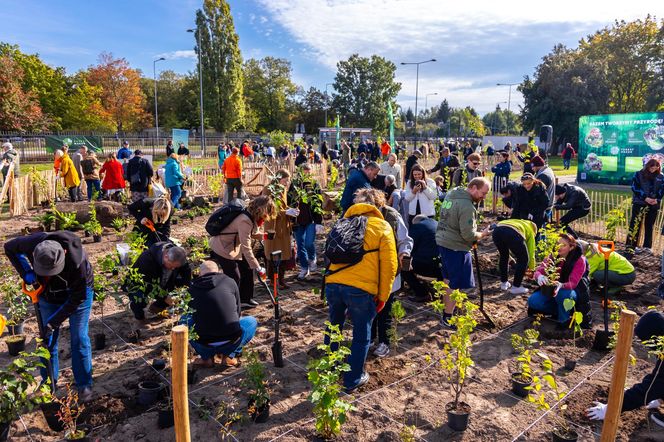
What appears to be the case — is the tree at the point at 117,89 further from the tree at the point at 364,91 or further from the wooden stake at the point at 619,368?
the wooden stake at the point at 619,368

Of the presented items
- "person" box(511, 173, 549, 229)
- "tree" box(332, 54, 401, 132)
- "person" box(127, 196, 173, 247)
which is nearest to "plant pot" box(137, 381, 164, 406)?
"person" box(127, 196, 173, 247)

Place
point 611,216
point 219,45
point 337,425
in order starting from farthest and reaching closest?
point 219,45, point 611,216, point 337,425

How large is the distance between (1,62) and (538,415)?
119 feet

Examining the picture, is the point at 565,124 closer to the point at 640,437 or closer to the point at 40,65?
the point at 640,437

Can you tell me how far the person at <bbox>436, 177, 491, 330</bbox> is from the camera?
500 cm

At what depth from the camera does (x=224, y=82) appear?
→ 4578 cm

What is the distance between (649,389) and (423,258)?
118 inches

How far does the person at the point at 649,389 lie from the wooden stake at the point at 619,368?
628 millimetres

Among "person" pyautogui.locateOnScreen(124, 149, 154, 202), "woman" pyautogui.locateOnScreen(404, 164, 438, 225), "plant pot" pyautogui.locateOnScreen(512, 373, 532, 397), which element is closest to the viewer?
"plant pot" pyautogui.locateOnScreen(512, 373, 532, 397)

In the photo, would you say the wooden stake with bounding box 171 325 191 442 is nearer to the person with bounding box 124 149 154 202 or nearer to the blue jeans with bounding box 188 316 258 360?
the blue jeans with bounding box 188 316 258 360

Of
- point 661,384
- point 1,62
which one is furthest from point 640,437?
point 1,62

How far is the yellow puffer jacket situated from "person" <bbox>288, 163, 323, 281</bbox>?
101 inches

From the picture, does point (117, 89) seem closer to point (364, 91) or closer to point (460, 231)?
point (364, 91)

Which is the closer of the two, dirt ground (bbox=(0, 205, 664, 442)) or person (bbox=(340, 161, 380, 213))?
dirt ground (bbox=(0, 205, 664, 442))
